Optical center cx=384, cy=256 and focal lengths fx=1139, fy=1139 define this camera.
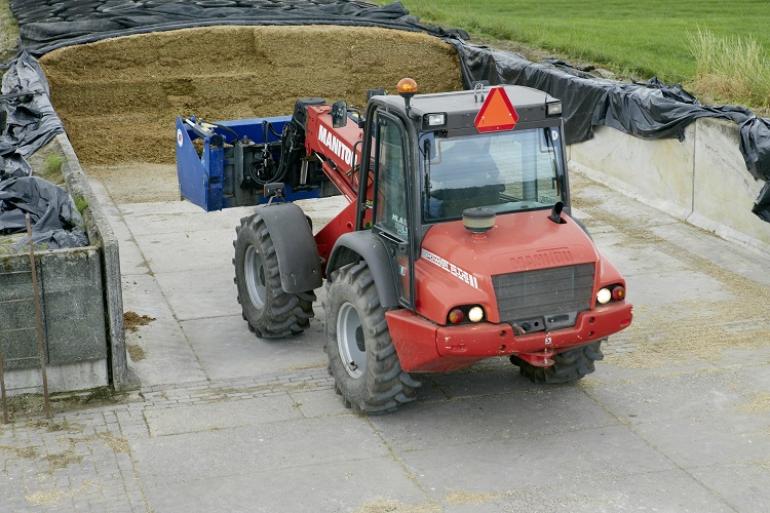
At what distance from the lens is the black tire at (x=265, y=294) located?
10695 mm

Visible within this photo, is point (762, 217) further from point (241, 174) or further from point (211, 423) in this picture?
point (211, 423)

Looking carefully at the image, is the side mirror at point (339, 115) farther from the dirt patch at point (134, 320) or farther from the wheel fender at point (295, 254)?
the dirt patch at point (134, 320)

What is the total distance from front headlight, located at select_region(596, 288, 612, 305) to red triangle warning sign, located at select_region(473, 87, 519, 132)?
4.79ft

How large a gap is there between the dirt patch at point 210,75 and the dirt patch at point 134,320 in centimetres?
809

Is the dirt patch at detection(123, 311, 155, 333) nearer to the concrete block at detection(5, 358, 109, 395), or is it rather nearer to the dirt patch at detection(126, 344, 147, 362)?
the dirt patch at detection(126, 344, 147, 362)

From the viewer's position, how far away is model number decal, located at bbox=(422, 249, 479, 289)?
8.40 meters

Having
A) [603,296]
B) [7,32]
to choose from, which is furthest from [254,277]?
[7,32]

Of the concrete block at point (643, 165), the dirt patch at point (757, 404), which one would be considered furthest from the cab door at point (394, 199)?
the concrete block at point (643, 165)

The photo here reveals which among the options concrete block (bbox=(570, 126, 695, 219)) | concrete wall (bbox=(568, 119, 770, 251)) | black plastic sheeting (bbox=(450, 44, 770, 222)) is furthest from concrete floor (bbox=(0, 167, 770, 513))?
concrete block (bbox=(570, 126, 695, 219))

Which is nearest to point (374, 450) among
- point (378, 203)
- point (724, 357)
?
point (378, 203)

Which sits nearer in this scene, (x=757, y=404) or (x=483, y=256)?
(x=483, y=256)

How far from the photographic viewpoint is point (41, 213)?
1120 cm

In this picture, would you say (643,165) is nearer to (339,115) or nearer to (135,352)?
(339,115)

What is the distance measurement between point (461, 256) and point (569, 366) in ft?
6.02
